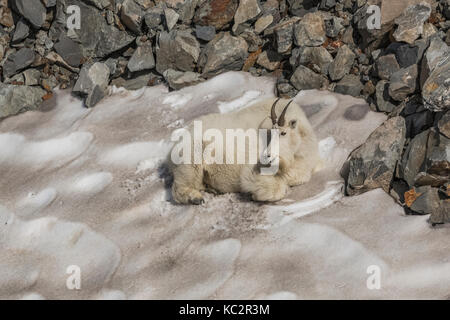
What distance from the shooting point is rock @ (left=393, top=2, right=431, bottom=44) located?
26.2 feet

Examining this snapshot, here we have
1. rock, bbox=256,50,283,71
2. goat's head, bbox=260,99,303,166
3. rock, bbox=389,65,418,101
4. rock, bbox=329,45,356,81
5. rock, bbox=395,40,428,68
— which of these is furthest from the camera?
rock, bbox=256,50,283,71

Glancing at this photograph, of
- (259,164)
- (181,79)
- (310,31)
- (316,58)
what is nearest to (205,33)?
(181,79)

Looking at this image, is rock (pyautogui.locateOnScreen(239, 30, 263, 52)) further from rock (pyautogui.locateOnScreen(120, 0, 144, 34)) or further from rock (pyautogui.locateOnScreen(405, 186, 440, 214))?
rock (pyautogui.locateOnScreen(405, 186, 440, 214))

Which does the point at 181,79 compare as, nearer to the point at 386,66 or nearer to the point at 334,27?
the point at 334,27

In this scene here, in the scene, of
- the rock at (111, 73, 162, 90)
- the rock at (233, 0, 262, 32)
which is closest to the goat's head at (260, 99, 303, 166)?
the rock at (233, 0, 262, 32)

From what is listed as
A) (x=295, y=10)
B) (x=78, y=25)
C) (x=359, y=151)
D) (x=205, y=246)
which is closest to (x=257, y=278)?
(x=205, y=246)

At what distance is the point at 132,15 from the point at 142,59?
2.97 ft

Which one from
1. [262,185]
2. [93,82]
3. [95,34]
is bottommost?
[262,185]

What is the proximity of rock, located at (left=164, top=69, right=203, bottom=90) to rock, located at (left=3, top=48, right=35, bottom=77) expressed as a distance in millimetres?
2789

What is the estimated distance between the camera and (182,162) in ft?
22.5

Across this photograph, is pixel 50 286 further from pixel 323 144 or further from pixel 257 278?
pixel 323 144

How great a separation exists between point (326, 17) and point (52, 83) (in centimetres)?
559

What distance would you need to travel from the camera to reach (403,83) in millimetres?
7629

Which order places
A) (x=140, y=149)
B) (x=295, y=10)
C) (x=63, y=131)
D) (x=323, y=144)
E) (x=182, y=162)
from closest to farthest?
(x=182, y=162) < (x=323, y=144) < (x=140, y=149) < (x=63, y=131) < (x=295, y=10)
